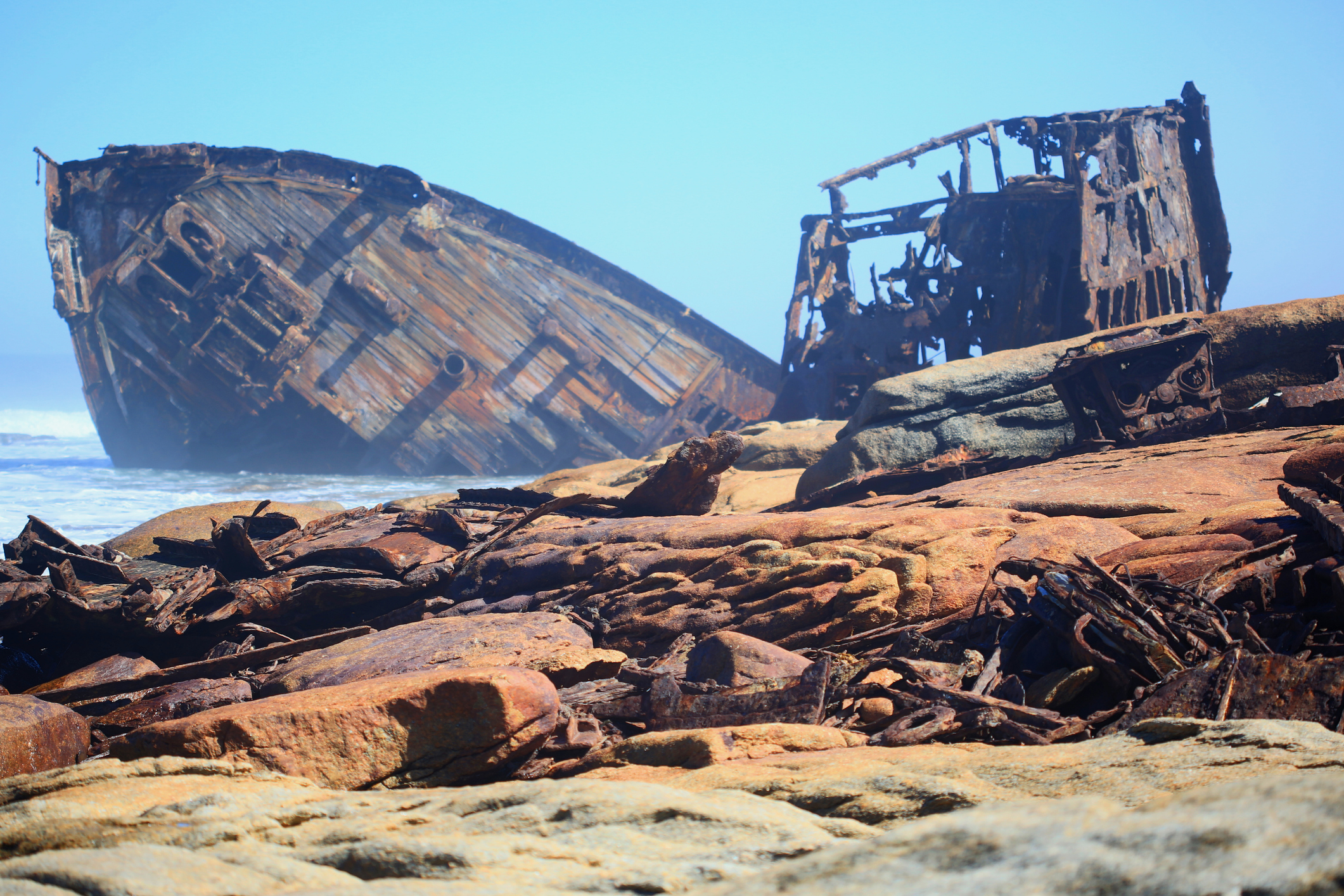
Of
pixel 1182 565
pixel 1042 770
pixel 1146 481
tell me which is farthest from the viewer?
pixel 1146 481

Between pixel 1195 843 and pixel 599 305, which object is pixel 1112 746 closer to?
pixel 1195 843

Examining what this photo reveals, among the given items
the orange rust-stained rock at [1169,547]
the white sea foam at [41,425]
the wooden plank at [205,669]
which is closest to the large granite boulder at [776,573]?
the orange rust-stained rock at [1169,547]

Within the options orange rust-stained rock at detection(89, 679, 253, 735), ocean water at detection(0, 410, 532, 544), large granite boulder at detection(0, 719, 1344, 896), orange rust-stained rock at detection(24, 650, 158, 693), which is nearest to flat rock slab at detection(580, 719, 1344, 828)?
large granite boulder at detection(0, 719, 1344, 896)

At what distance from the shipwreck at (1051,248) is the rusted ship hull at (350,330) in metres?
5.44

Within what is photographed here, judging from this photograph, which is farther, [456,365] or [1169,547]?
[456,365]

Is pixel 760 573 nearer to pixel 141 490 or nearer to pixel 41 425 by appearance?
pixel 141 490

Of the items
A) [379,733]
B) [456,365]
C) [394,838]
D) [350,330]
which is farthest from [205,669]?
[350,330]

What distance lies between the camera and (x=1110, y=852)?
3.84 feet

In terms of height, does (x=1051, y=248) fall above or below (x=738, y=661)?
above

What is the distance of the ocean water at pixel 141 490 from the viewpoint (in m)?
14.0

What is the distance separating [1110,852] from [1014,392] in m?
8.49

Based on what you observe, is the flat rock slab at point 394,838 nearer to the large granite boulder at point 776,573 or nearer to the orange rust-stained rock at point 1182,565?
the large granite boulder at point 776,573

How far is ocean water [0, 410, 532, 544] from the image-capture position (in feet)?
45.8

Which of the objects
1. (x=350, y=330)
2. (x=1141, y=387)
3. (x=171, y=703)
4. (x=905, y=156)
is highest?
(x=905, y=156)
